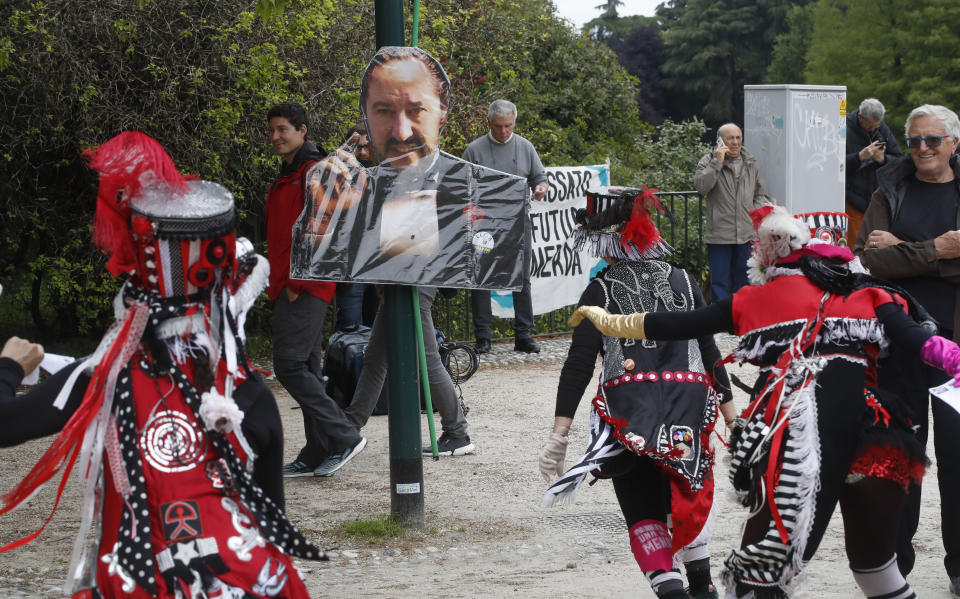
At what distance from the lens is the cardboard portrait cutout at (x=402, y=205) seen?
5559 millimetres

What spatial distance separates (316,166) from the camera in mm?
5727

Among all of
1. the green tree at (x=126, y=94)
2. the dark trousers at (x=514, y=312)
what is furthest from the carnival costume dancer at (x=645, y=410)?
Result: the dark trousers at (x=514, y=312)

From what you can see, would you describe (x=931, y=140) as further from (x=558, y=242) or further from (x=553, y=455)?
(x=558, y=242)

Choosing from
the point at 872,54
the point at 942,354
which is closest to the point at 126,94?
the point at 942,354

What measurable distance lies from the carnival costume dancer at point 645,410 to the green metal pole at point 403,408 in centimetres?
144

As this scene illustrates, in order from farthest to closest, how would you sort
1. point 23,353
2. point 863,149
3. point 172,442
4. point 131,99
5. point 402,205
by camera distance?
point 863,149 → point 131,99 → point 402,205 → point 23,353 → point 172,442

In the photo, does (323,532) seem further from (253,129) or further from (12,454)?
(253,129)

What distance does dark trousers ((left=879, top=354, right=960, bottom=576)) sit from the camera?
4473mm

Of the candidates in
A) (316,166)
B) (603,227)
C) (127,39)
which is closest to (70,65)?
(127,39)

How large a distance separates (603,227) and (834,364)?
3.47 ft

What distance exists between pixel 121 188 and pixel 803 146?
930 centimetres

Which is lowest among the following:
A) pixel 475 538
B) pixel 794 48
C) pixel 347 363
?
pixel 475 538

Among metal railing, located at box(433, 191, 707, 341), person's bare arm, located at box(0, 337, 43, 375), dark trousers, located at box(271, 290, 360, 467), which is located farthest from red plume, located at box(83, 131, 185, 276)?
metal railing, located at box(433, 191, 707, 341)

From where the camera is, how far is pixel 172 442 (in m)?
2.73
